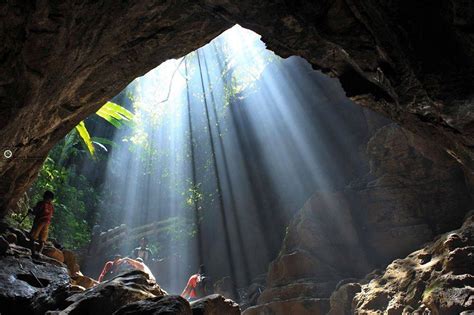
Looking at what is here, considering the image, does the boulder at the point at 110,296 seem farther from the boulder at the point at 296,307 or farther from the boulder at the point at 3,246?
the boulder at the point at 296,307

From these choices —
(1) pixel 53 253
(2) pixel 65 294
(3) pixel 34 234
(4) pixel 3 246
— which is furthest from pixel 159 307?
(1) pixel 53 253

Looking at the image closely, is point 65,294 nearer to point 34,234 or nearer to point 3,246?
point 3,246

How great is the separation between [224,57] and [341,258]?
56.4 ft

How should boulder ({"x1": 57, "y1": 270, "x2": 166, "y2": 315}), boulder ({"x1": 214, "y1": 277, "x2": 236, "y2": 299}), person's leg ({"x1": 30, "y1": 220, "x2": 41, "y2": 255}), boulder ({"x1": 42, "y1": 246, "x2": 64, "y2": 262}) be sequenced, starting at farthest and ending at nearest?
boulder ({"x1": 214, "y1": 277, "x2": 236, "y2": 299})
boulder ({"x1": 42, "y1": 246, "x2": 64, "y2": 262})
person's leg ({"x1": 30, "y1": 220, "x2": 41, "y2": 255})
boulder ({"x1": 57, "y1": 270, "x2": 166, "y2": 315})

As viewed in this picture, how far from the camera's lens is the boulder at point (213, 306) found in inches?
255

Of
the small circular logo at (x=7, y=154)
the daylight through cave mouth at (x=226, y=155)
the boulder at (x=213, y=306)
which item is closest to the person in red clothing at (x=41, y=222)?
the small circular logo at (x=7, y=154)

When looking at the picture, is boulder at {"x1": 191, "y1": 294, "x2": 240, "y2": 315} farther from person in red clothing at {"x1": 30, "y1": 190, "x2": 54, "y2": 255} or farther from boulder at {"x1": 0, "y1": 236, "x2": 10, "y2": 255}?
person in red clothing at {"x1": 30, "y1": 190, "x2": 54, "y2": 255}

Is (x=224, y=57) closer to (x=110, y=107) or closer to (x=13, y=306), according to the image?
(x=110, y=107)

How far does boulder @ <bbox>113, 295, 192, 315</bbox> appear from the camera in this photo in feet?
17.0

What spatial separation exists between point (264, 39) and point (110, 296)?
224 inches

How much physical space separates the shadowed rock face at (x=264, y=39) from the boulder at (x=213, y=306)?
4643 millimetres

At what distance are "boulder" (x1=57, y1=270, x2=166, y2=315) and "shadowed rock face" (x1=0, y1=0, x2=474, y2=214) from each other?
3.14 metres

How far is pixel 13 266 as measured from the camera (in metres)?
7.04

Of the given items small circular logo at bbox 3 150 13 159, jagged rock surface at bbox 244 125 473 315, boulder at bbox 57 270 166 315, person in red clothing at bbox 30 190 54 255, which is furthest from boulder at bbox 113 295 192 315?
jagged rock surface at bbox 244 125 473 315
